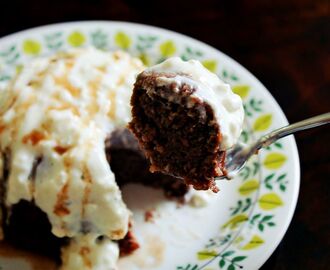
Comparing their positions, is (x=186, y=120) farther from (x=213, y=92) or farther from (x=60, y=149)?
(x=60, y=149)

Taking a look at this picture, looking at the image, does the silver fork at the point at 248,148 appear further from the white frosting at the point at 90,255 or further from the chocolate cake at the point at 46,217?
the white frosting at the point at 90,255

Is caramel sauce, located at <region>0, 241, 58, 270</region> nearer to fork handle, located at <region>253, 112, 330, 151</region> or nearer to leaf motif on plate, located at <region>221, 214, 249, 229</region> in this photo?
leaf motif on plate, located at <region>221, 214, 249, 229</region>

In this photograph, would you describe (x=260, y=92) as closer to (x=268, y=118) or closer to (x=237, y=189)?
(x=268, y=118)

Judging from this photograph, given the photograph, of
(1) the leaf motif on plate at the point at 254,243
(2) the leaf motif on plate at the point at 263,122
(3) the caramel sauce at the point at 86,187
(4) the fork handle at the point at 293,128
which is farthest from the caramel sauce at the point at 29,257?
(2) the leaf motif on plate at the point at 263,122

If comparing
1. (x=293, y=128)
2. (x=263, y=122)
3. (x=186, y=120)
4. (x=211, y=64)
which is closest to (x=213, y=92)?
(x=186, y=120)

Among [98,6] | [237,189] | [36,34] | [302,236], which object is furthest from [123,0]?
[302,236]
